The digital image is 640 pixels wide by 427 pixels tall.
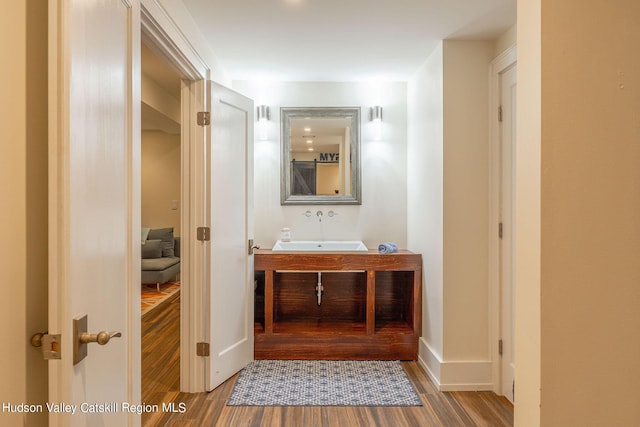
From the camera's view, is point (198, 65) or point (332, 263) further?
point (332, 263)

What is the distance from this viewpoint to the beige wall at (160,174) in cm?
646

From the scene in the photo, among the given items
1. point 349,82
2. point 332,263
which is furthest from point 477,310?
point 349,82

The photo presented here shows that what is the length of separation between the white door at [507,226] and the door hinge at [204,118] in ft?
6.67

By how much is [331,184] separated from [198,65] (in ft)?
5.51

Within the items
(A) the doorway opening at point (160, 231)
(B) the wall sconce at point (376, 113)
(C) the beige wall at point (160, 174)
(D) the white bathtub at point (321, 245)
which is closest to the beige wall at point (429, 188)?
(B) the wall sconce at point (376, 113)

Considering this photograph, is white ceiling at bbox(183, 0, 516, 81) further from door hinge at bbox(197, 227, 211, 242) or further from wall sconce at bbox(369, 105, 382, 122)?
door hinge at bbox(197, 227, 211, 242)

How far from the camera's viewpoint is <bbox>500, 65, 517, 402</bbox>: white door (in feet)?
8.15

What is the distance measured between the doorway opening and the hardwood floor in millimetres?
149

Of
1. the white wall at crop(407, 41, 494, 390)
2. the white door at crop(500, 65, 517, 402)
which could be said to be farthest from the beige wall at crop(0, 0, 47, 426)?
the white door at crop(500, 65, 517, 402)

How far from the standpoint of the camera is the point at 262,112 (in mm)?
3578
